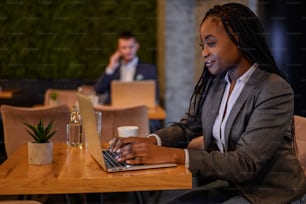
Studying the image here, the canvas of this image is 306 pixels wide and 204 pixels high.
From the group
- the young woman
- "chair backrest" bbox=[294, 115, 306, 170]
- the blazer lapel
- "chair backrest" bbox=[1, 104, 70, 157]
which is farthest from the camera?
"chair backrest" bbox=[1, 104, 70, 157]

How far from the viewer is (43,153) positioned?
1.50 m

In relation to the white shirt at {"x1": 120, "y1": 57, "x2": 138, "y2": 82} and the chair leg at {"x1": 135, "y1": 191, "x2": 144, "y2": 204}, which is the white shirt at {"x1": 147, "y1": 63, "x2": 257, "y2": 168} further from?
the white shirt at {"x1": 120, "y1": 57, "x2": 138, "y2": 82}

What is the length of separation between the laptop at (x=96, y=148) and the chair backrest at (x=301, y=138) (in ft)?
1.62

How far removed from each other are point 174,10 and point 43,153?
117 inches

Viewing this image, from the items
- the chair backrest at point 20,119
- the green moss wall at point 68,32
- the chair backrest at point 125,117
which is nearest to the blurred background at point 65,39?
the green moss wall at point 68,32

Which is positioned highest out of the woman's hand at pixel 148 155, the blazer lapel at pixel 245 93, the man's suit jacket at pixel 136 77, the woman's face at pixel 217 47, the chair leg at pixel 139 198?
the woman's face at pixel 217 47

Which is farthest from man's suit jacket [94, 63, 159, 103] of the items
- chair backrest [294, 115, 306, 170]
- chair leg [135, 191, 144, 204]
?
chair backrest [294, 115, 306, 170]

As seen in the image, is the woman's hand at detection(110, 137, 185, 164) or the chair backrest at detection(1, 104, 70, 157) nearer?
the woman's hand at detection(110, 137, 185, 164)

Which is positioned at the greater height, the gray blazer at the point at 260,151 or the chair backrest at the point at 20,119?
the gray blazer at the point at 260,151

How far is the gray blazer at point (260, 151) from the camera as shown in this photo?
4.74ft

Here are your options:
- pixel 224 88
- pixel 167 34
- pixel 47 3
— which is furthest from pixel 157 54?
pixel 224 88

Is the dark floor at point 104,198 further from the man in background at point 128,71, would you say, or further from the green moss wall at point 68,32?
the green moss wall at point 68,32

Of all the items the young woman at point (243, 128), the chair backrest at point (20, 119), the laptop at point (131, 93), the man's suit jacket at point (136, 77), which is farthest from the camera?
the man's suit jacket at point (136, 77)

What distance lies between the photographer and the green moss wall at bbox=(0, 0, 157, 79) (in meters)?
4.73
